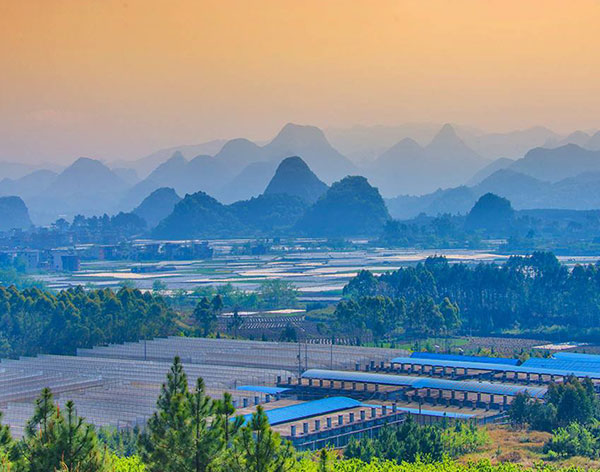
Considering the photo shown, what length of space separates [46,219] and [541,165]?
3276 inches

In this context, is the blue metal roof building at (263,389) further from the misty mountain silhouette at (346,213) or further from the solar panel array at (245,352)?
the misty mountain silhouette at (346,213)

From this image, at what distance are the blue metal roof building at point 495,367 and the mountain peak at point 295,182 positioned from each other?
107 metres

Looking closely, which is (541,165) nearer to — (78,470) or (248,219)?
(248,219)

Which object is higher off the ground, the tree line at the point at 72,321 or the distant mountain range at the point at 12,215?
the distant mountain range at the point at 12,215

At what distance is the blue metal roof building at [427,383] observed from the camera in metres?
23.8

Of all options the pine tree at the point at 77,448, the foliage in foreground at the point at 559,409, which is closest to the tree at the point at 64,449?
the pine tree at the point at 77,448

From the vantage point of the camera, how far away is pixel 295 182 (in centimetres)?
13838

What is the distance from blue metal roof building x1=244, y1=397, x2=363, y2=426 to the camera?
21000 millimetres

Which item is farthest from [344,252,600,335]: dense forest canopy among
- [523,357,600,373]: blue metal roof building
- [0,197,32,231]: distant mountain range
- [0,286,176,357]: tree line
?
[0,197,32,231]: distant mountain range

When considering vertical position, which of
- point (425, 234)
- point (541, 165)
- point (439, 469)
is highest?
point (541, 165)

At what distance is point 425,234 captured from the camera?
9406 centimetres

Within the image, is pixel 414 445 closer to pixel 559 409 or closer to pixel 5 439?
pixel 559 409

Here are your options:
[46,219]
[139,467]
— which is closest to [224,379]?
[139,467]

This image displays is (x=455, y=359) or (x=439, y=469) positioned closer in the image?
(x=439, y=469)
